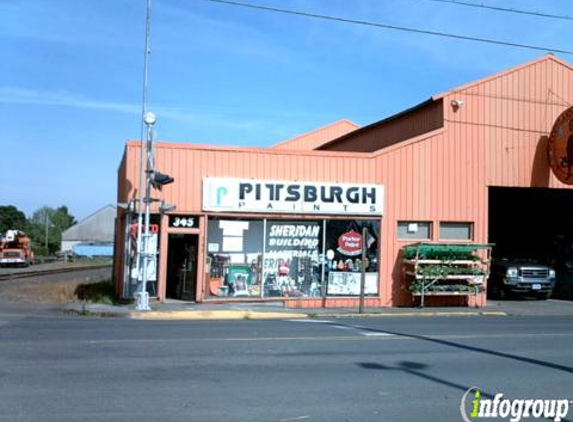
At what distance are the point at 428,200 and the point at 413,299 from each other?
129 inches

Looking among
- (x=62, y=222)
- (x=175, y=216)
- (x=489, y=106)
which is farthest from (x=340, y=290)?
(x=62, y=222)

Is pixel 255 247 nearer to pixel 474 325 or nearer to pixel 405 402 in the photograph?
pixel 474 325

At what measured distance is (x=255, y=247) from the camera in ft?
69.9

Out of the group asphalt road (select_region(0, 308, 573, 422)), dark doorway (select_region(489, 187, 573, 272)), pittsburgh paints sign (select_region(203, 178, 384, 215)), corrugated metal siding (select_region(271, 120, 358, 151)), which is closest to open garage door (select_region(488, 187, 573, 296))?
dark doorway (select_region(489, 187, 573, 272))

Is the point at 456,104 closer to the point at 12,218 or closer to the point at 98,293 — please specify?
the point at 98,293

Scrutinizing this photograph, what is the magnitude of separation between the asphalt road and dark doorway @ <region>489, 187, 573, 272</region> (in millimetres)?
21163

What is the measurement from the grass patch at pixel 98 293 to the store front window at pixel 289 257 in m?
3.12

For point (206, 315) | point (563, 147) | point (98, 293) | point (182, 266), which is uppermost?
point (563, 147)

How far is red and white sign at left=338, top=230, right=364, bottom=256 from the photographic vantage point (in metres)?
21.8

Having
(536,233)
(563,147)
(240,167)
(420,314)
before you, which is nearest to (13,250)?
(536,233)

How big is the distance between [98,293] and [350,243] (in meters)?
8.33

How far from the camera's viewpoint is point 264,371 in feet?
29.9

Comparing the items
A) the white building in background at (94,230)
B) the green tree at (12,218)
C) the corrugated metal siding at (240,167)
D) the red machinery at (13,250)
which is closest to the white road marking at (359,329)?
the corrugated metal siding at (240,167)

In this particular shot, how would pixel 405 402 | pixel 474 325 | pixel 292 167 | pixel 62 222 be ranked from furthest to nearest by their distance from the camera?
pixel 62 222
pixel 292 167
pixel 474 325
pixel 405 402
